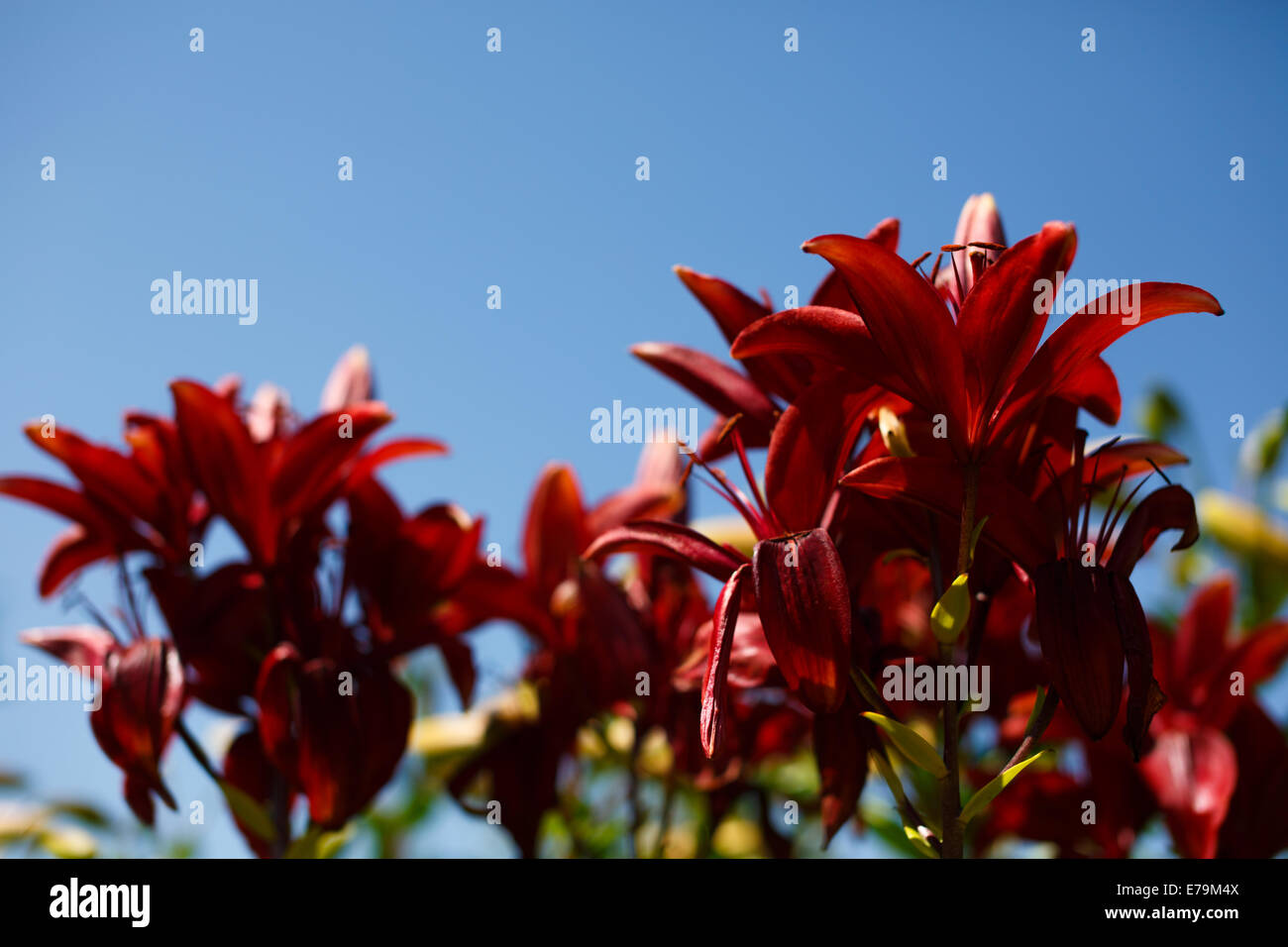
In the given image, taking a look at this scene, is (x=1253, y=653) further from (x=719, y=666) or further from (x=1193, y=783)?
(x=719, y=666)

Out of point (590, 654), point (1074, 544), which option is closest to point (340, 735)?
point (590, 654)

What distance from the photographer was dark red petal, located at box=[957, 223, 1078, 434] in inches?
34.4

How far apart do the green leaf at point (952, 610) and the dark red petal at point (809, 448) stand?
0.16 metres

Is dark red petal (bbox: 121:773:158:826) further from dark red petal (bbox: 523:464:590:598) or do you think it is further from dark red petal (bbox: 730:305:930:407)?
dark red petal (bbox: 730:305:930:407)

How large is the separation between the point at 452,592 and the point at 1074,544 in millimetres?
976

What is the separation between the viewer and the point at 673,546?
106 centimetres

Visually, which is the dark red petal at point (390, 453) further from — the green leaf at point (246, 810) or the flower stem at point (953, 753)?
the flower stem at point (953, 753)

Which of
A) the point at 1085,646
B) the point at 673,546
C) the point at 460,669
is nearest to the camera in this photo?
the point at 1085,646

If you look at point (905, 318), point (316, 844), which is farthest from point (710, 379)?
point (316, 844)

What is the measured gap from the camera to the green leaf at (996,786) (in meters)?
0.86

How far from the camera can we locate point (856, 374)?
3.20ft

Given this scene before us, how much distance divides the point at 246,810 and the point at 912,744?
949mm

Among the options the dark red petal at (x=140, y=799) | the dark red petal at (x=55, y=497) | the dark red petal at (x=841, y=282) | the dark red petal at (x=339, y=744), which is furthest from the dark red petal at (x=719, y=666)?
the dark red petal at (x=55, y=497)
